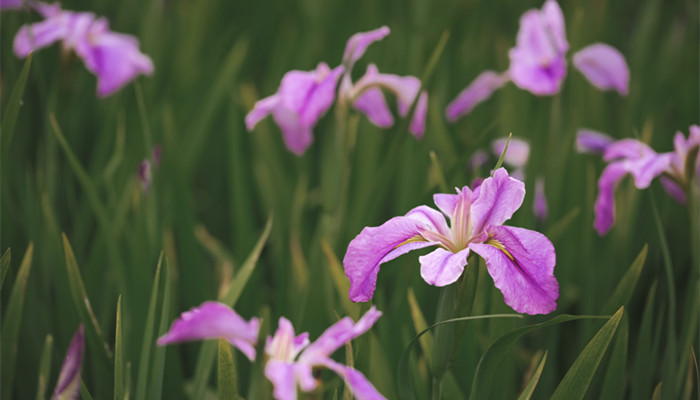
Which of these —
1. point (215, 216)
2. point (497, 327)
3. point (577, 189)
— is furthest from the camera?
point (215, 216)

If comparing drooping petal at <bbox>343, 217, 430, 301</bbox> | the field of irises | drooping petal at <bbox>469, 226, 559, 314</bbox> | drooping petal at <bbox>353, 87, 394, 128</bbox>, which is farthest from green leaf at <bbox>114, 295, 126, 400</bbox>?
drooping petal at <bbox>353, 87, 394, 128</bbox>

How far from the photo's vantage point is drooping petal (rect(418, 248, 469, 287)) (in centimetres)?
51

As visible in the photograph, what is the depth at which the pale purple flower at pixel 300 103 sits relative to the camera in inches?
33.2

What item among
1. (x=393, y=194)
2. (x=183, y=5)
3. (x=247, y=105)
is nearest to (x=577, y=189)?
(x=393, y=194)

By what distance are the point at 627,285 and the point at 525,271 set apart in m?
0.29

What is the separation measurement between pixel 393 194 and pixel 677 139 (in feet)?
2.00

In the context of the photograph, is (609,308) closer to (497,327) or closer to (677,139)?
(497,327)

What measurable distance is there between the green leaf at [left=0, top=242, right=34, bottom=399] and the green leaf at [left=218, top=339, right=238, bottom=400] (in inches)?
12.5

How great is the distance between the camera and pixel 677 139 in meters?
0.83

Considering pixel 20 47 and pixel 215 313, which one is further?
pixel 20 47

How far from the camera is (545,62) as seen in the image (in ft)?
3.22

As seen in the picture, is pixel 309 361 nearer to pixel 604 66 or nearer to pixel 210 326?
pixel 210 326

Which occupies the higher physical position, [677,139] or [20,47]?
[20,47]

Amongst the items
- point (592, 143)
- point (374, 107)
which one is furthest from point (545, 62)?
point (374, 107)
